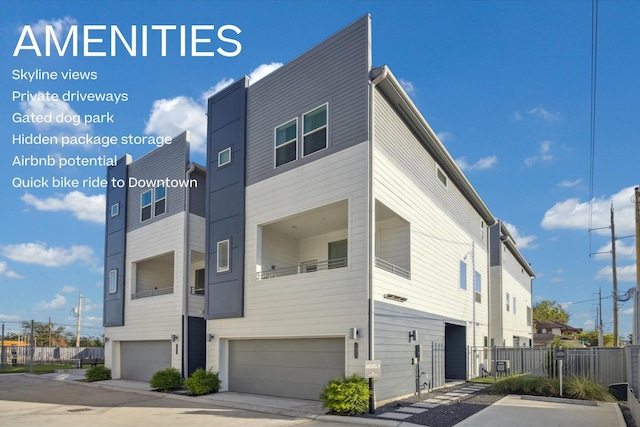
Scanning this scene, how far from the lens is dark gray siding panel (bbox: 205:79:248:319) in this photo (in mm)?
16516

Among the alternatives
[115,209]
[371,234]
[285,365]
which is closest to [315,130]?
[371,234]

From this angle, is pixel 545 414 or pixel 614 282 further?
pixel 614 282

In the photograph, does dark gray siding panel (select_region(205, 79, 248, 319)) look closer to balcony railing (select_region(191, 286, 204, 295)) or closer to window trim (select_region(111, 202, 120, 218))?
balcony railing (select_region(191, 286, 204, 295))

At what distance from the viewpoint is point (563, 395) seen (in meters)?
15.2

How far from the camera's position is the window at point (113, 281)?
2347cm

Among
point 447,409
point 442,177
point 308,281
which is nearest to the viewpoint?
point 447,409

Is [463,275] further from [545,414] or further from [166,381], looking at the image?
[166,381]

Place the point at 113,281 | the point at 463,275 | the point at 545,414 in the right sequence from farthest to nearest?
the point at 113,281 < the point at 463,275 < the point at 545,414

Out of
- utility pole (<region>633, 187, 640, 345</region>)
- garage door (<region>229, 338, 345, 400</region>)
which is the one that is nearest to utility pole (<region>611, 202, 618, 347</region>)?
utility pole (<region>633, 187, 640, 345</region>)

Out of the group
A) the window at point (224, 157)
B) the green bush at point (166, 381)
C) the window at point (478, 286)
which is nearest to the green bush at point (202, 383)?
the green bush at point (166, 381)

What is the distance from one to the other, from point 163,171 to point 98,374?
931 centimetres

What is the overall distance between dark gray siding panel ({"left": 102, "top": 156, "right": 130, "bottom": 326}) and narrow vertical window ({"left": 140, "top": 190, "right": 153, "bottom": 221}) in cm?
150

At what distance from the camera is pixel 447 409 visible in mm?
13102

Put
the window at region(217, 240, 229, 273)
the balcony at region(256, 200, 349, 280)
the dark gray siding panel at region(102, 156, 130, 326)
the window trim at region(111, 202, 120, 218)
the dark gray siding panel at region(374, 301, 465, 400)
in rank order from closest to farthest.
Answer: the dark gray siding panel at region(374, 301, 465, 400) < the balcony at region(256, 200, 349, 280) < the window at region(217, 240, 229, 273) < the dark gray siding panel at region(102, 156, 130, 326) < the window trim at region(111, 202, 120, 218)
